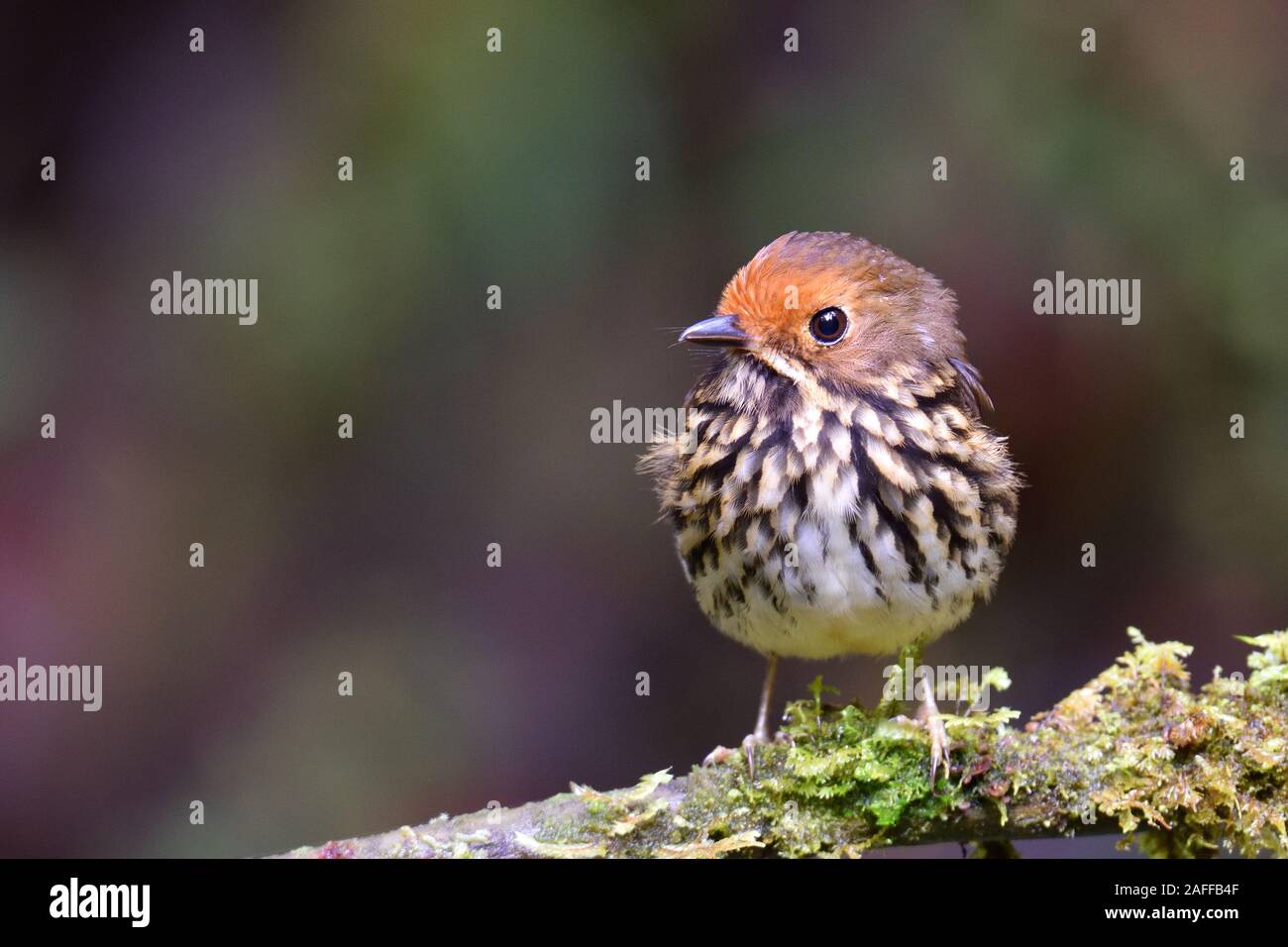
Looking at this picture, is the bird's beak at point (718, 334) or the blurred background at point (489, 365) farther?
the blurred background at point (489, 365)

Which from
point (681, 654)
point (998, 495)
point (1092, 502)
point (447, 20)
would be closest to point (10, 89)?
point (447, 20)

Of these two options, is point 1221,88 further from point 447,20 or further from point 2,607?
point 2,607

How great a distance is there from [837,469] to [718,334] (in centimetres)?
41

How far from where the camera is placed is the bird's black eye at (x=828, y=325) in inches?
115

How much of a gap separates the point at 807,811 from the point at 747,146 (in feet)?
8.46

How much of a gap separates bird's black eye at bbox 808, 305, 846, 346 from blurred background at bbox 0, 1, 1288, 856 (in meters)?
1.39

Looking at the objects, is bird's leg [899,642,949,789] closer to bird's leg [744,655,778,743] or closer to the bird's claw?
the bird's claw

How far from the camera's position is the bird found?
2.80 metres

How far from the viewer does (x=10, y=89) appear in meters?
4.33
